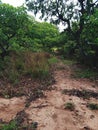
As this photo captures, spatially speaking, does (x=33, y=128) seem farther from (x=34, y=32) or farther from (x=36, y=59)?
(x=34, y=32)

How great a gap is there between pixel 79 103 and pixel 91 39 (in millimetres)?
7185

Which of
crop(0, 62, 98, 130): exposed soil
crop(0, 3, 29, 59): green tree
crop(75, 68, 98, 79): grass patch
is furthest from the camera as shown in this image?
crop(0, 3, 29, 59): green tree

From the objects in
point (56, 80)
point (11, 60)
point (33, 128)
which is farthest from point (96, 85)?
point (33, 128)

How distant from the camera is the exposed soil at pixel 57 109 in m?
7.05

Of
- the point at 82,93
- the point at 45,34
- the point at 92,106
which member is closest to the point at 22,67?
the point at 82,93

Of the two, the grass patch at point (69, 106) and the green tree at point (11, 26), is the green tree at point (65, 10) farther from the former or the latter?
the grass patch at point (69, 106)

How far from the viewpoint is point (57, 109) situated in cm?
812

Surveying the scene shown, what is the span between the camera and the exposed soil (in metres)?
7.05

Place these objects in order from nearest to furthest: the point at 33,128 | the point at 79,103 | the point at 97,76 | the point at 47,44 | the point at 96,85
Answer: the point at 33,128
the point at 79,103
the point at 96,85
the point at 97,76
the point at 47,44

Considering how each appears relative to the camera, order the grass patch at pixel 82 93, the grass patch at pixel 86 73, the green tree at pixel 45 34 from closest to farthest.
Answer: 1. the grass patch at pixel 82 93
2. the grass patch at pixel 86 73
3. the green tree at pixel 45 34

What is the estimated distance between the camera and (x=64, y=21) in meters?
18.3

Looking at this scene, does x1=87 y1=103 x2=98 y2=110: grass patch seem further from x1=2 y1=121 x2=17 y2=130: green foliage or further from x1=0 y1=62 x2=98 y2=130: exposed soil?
x1=2 y1=121 x2=17 y2=130: green foliage

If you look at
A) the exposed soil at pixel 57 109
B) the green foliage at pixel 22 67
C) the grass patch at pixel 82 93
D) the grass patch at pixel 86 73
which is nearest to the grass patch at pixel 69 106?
the exposed soil at pixel 57 109

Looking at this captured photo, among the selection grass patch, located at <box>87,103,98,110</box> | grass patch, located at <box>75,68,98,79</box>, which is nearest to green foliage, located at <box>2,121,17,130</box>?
grass patch, located at <box>87,103,98,110</box>
